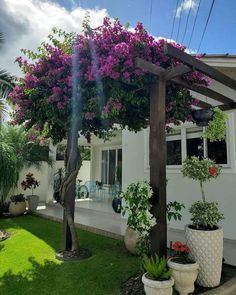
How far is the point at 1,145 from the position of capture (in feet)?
37.3

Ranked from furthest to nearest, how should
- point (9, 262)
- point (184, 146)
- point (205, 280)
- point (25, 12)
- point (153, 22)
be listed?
point (153, 22), point (25, 12), point (184, 146), point (9, 262), point (205, 280)

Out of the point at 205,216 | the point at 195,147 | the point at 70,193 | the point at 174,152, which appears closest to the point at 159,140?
the point at 205,216

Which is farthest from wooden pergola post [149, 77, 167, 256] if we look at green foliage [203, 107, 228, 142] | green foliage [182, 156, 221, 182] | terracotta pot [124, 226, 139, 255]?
terracotta pot [124, 226, 139, 255]

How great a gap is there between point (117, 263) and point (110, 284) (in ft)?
3.55

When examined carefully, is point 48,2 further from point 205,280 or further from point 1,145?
point 205,280

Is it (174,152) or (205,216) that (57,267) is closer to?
(205,216)

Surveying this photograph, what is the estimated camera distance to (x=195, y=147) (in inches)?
321

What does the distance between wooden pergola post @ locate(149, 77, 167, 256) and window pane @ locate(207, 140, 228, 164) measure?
12.4 feet

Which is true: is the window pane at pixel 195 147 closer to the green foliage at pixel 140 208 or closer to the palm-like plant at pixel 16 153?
the green foliage at pixel 140 208

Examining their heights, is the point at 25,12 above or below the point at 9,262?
above

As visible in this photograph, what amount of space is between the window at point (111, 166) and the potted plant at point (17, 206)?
17.5 ft

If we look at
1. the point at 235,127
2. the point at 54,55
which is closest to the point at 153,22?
the point at 235,127

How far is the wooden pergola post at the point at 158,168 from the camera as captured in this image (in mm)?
4199

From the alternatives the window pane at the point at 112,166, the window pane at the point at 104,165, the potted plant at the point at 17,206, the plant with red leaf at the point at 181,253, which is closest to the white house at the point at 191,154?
the plant with red leaf at the point at 181,253
